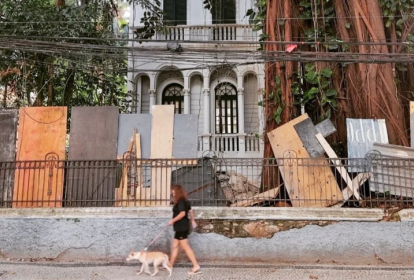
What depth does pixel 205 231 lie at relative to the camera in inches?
229

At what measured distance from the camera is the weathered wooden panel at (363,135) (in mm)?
6633

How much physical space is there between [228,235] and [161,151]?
2.15 m

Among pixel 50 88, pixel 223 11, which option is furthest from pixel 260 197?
pixel 223 11

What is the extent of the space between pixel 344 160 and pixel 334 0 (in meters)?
4.22

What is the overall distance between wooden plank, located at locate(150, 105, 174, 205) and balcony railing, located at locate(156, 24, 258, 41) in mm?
7409

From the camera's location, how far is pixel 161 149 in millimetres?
6562

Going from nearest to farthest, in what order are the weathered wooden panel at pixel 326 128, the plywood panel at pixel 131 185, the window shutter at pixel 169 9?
the plywood panel at pixel 131 185 < the weathered wooden panel at pixel 326 128 < the window shutter at pixel 169 9

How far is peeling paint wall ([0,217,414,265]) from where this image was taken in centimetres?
561

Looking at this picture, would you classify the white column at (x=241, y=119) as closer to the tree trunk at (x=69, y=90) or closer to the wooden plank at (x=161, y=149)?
the wooden plank at (x=161, y=149)

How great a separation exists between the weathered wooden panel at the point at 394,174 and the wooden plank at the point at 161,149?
3983mm

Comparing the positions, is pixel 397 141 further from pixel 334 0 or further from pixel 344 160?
pixel 334 0

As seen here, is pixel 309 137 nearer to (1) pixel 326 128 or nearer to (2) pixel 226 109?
(1) pixel 326 128

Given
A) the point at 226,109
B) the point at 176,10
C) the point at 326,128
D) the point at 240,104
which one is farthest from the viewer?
the point at 176,10

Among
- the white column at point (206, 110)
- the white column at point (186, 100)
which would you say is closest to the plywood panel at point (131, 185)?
the white column at point (206, 110)
